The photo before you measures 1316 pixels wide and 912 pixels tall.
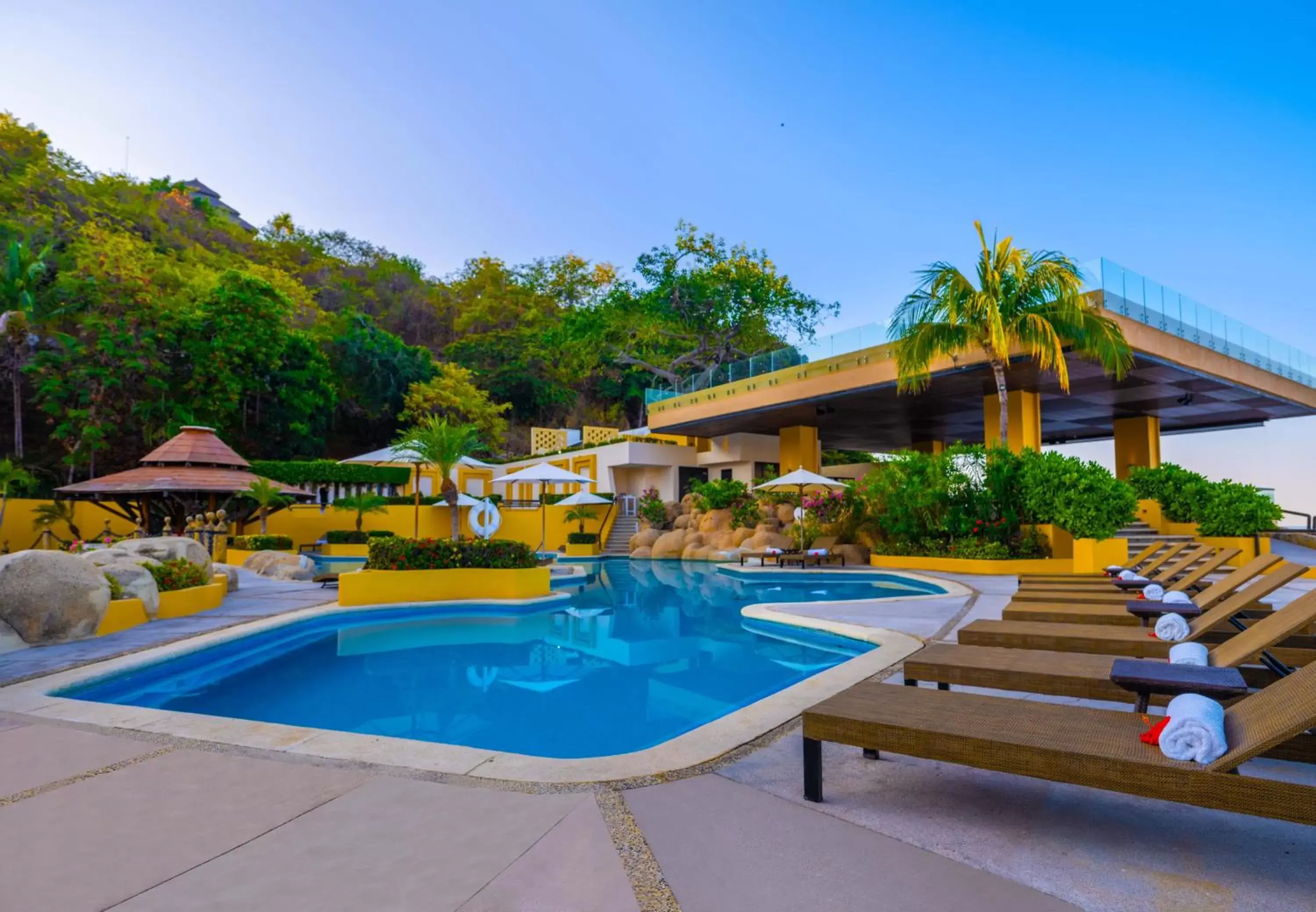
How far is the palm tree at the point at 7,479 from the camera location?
16.6m

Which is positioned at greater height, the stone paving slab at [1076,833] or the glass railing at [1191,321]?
the glass railing at [1191,321]

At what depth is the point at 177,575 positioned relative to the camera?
9625 mm

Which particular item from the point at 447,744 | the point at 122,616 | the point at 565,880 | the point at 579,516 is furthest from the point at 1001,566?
the point at 579,516

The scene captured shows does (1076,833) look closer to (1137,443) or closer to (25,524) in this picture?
(1137,443)

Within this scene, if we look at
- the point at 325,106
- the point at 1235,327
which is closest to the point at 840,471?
the point at 1235,327

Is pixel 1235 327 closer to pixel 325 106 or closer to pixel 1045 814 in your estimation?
pixel 1045 814

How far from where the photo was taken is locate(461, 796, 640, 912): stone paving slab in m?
2.12

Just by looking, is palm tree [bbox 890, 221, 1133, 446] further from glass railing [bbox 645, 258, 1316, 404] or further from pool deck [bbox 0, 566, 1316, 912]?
pool deck [bbox 0, 566, 1316, 912]

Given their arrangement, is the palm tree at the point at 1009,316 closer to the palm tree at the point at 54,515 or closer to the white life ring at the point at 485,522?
the white life ring at the point at 485,522

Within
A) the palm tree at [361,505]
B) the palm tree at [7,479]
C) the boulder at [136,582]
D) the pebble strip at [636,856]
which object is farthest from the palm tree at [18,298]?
the pebble strip at [636,856]

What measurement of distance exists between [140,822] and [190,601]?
8.00 m

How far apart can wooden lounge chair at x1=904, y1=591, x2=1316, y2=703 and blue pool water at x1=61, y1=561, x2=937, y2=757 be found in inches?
79.9

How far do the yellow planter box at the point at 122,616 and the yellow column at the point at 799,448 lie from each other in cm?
1857

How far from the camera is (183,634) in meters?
7.71
